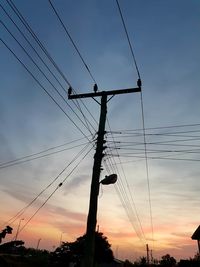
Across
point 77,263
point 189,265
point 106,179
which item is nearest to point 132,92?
point 106,179

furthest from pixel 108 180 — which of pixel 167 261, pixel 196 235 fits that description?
pixel 167 261

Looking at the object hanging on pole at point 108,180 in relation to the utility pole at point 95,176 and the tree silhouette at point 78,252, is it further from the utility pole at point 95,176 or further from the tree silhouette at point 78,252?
the tree silhouette at point 78,252

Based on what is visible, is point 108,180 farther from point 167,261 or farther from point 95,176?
point 167,261

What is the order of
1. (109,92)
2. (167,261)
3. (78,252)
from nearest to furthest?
(109,92), (78,252), (167,261)

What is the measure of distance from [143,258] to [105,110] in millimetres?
75207

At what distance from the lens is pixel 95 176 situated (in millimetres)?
12602

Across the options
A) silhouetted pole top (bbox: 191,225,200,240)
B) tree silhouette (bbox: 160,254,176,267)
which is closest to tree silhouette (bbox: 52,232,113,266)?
silhouetted pole top (bbox: 191,225,200,240)

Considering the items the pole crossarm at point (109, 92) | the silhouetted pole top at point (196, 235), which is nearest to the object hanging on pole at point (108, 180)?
the pole crossarm at point (109, 92)

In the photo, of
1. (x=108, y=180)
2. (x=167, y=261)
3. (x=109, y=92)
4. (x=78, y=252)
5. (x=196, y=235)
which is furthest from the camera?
(x=167, y=261)

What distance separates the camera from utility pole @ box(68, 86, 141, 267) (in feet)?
37.5

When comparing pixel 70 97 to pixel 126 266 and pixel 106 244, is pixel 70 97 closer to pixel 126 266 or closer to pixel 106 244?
pixel 106 244

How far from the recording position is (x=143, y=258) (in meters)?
81.2

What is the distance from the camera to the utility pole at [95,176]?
11.4m

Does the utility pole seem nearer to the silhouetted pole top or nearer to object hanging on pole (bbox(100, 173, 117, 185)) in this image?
object hanging on pole (bbox(100, 173, 117, 185))
